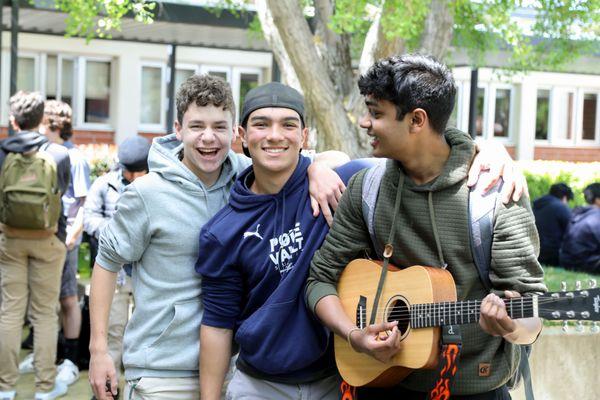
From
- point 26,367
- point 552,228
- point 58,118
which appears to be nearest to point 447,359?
point 58,118

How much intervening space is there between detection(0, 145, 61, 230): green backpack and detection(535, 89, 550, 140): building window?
23092 mm

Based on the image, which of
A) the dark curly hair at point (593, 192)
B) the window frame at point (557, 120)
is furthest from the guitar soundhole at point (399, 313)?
the window frame at point (557, 120)

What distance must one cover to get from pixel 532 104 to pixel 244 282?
25.2 m

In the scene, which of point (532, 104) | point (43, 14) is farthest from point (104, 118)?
point (532, 104)

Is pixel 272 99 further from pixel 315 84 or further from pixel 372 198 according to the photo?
pixel 315 84

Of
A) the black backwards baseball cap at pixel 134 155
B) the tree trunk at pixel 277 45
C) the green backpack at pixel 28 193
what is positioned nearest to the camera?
the green backpack at pixel 28 193

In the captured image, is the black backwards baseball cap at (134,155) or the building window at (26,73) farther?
the building window at (26,73)

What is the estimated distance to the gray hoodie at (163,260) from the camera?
3844mm

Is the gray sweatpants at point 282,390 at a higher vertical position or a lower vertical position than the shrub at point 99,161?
lower

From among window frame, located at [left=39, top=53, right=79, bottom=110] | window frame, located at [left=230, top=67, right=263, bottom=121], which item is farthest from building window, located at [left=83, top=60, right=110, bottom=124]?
window frame, located at [left=230, top=67, right=263, bottom=121]

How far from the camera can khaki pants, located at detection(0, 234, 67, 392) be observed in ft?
23.2

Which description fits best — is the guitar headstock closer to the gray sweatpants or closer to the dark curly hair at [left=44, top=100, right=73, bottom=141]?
the gray sweatpants

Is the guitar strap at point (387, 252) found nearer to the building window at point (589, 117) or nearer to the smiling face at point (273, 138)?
the smiling face at point (273, 138)

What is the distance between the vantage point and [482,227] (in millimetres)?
3111
